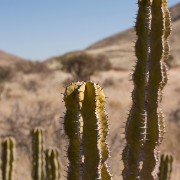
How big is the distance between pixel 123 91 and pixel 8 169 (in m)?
17.3

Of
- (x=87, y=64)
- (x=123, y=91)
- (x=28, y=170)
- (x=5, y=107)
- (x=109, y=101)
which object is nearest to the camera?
(x=28, y=170)

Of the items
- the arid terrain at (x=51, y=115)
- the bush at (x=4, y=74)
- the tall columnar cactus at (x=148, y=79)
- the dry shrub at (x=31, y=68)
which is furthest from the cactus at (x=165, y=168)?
the dry shrub at (x=31, y=68)

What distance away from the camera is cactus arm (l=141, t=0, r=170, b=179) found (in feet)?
12.5

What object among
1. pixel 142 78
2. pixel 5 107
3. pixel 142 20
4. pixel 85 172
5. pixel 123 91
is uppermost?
pixel 123 91

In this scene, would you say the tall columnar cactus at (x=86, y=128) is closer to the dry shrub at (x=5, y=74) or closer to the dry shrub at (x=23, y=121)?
the dry shrub at (x=23, y=121)

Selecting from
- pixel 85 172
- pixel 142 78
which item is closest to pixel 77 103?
pixel 85 172

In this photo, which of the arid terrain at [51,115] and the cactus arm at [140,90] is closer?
the cactus arm at [140,90]

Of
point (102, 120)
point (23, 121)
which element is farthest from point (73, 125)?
point (23, 121)

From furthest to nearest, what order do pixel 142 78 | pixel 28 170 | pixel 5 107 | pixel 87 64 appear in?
1. pixel 87 64
2. pixel 5 107
3. pixel 28 170
4. pixel 142 78

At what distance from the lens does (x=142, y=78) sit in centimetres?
380

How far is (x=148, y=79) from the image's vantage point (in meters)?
3.81

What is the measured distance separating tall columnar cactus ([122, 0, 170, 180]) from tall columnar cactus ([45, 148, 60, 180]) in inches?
115

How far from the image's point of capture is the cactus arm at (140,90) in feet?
12.4

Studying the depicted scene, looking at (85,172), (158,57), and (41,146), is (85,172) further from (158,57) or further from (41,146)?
(41,146)
